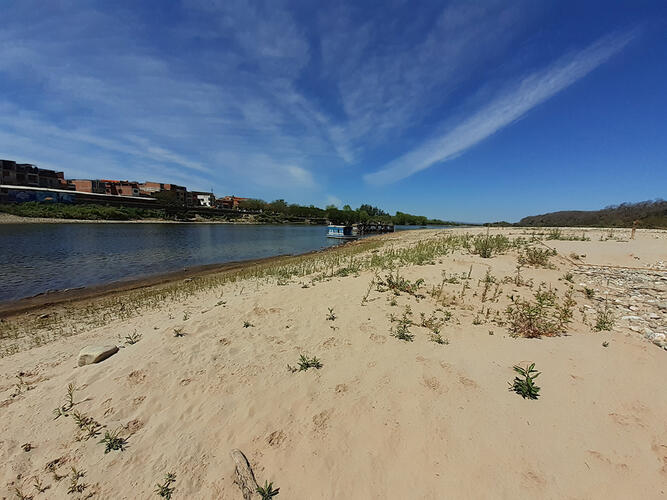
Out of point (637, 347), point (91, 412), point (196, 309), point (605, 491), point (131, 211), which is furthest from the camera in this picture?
point (131, 211)

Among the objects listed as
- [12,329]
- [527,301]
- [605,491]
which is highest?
[527,301]

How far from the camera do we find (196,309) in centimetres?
822

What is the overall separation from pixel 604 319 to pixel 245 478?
757cm

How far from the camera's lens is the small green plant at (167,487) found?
2535 mm

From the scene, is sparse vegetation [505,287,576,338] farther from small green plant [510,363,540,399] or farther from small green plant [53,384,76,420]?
small green plant [53,384,76,420]

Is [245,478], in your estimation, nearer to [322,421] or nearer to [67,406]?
[322,421]

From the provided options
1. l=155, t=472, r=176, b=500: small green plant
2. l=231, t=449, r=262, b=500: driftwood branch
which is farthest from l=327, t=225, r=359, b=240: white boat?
l=155, t=472, r=176, b=500: small green plant

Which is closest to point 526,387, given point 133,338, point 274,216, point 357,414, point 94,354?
point 357,414

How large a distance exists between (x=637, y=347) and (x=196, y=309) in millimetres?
10470

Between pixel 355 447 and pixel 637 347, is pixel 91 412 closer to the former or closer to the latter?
pixel 355 447

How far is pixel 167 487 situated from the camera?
2.61 m

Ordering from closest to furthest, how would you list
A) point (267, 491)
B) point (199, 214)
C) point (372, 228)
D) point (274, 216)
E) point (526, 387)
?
point (267, 491) < point (526, 387) < point (372, 228) < point (199, 214) < point (274, 216)

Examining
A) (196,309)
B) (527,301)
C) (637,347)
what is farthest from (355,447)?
(196,309)

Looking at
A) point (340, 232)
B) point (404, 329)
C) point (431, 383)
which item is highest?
point (340, 232)
